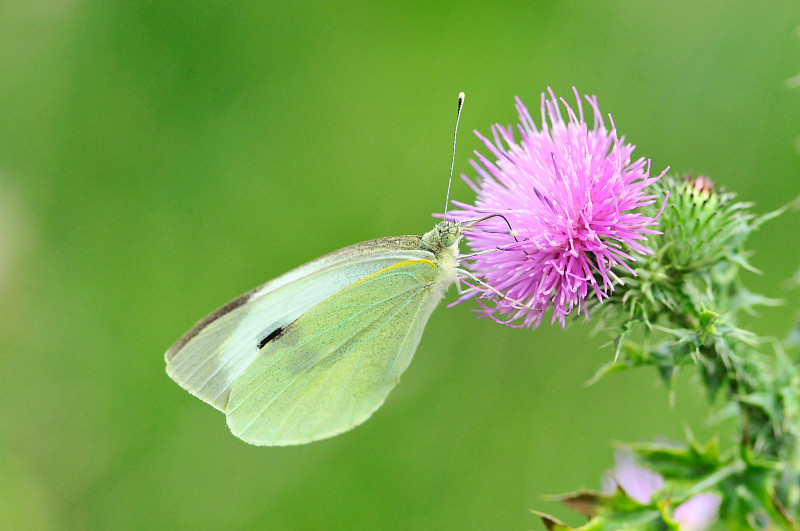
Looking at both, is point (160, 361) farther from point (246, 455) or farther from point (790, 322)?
point (790, 322)

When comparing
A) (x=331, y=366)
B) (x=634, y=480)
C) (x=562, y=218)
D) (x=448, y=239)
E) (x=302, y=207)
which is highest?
(x=302, y=207)

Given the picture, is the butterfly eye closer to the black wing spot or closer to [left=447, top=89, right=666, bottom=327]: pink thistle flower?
[left=447, top=89, right=666, bottom=327]: pink thistle flower

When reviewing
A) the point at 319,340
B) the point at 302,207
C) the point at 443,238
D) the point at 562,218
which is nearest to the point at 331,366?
the point at 319,340

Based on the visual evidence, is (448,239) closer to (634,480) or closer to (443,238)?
(443,238)

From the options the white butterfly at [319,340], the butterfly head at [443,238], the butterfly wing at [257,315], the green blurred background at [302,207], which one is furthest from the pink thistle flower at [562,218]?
the green blurred background at [302,207]

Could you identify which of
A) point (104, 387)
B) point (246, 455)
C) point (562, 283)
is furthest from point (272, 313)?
point (104, 387)

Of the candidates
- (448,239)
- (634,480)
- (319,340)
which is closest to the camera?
(448,239)
